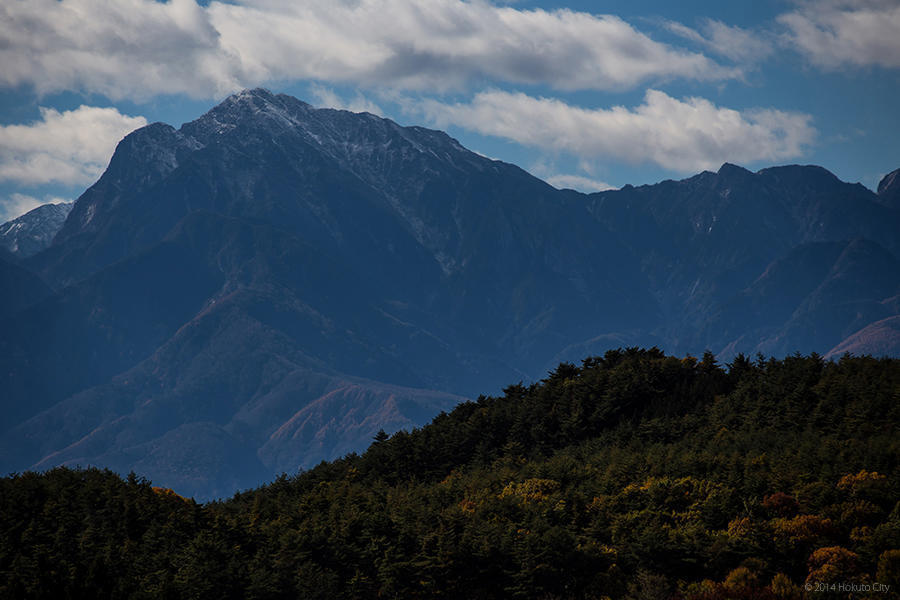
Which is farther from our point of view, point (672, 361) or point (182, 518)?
point (672, 361)

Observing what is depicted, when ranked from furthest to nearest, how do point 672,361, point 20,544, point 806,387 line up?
point 672,361 < point 806,387 < point 20,544

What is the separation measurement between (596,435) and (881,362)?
3992 centimetres

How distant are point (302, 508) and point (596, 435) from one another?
163 feet

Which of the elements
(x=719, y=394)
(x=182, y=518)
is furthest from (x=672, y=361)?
(x=182, y=518)

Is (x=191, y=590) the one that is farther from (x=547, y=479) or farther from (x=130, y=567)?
(x=547, y=479)

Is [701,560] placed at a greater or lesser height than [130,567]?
lesser

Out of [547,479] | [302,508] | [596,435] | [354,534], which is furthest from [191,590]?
[596,435]

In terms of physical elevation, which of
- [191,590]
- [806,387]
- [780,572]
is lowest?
[780,572]

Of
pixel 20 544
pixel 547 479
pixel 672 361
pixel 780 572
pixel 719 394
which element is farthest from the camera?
pixel 672 361

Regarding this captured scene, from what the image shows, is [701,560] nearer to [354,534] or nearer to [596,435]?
[354,534]

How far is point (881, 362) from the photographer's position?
134000 millimetres

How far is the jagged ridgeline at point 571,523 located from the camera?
86375 mm

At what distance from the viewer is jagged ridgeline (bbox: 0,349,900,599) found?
86375 millimetres

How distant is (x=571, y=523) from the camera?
98938 mm
